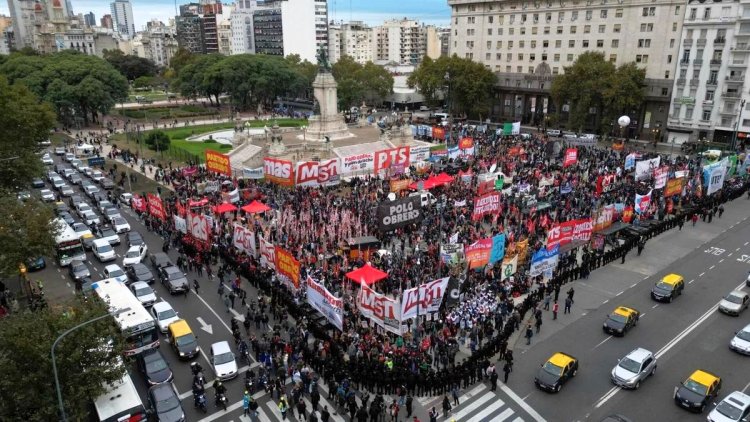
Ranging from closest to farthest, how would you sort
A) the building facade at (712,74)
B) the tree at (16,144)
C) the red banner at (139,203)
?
the tree at (16,144) → the red banner at (139,203) → the building facade at (712,74)

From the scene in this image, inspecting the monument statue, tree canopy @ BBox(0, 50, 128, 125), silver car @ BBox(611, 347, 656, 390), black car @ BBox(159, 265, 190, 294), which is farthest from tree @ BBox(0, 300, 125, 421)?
tree canopy @ BBox(0, 50, 128, 125)

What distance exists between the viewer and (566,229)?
97.2 feet

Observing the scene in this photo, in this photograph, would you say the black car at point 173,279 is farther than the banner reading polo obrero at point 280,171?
No

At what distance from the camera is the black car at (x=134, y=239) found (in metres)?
36.3

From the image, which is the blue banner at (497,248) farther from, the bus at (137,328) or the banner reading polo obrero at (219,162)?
the banner reading polo obrero at (219,162)

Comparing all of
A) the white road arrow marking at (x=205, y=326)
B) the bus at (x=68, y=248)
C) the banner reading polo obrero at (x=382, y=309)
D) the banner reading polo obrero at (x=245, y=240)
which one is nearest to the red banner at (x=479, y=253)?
the banner reading polo obrero at (x=382, y=309)

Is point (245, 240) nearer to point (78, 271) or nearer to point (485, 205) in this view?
point (78, 271)

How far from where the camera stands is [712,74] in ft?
216

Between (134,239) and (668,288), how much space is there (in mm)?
33772

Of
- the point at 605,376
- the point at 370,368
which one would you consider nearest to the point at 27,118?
the point at 370,368

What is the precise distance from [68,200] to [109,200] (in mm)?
4233

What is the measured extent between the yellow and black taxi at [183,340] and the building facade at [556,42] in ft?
216

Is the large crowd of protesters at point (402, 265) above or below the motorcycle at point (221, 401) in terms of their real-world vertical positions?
above

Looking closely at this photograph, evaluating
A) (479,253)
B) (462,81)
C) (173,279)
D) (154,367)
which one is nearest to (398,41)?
(462,81)
